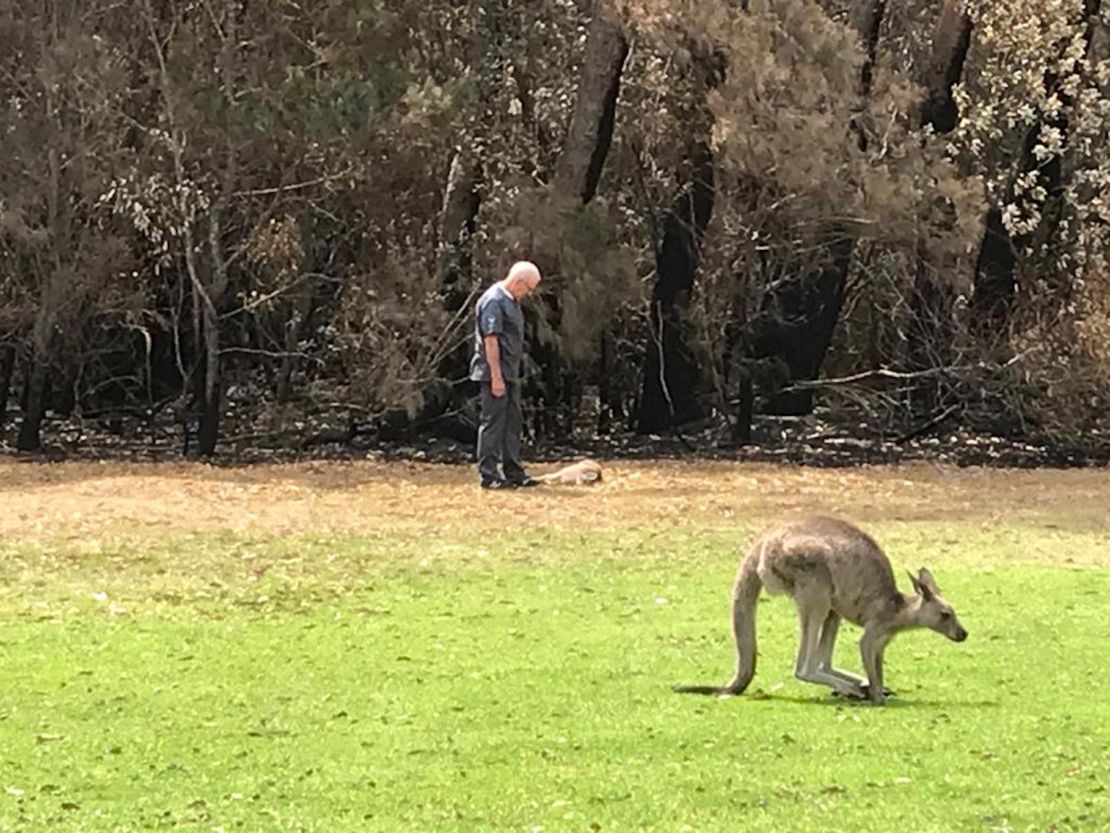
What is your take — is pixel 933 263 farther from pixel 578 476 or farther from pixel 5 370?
pixel 5 370

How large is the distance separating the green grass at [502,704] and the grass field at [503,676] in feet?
0.08

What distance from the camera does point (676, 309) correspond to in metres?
24.1

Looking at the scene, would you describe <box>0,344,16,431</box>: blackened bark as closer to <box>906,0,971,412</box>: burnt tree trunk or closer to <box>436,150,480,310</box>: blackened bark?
<box>436,150,480,310</box>: blackened bark

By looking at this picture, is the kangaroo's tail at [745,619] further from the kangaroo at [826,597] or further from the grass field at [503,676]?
the grass field at [503,676]

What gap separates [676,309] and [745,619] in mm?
15188

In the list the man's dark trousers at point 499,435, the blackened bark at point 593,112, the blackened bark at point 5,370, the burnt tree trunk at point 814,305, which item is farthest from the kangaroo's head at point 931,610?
the blackened bark at point 5,370

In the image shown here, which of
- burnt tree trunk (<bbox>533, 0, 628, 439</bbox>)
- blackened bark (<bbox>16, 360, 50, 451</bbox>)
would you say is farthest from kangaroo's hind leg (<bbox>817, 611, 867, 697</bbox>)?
blackened bark (<bbox>16, 360, 50, 451</bbox>)

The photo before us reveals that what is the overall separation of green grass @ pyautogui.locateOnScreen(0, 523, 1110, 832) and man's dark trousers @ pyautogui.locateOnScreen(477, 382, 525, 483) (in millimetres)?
4193

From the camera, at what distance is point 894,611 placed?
920 cm

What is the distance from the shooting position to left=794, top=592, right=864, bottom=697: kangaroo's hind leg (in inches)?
356

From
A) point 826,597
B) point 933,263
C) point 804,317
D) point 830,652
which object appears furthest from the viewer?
point 804,317

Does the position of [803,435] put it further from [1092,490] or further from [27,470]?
[27,470]

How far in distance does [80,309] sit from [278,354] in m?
2.43

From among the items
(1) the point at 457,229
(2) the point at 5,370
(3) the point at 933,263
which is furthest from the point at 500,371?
(2) the point at 5,370
